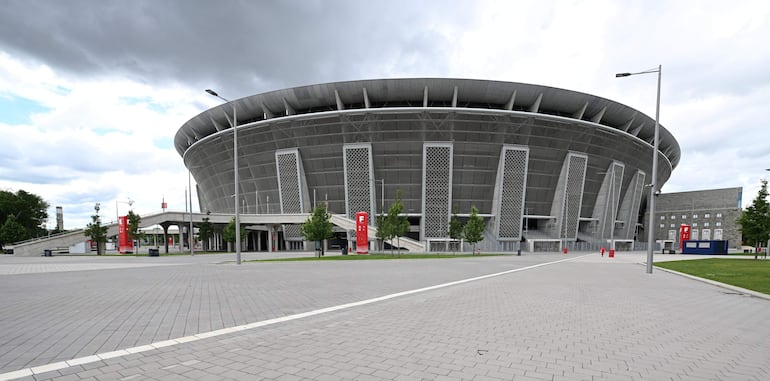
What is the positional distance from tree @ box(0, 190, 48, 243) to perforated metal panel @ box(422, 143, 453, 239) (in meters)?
66.6

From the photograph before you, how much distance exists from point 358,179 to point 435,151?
10937 mm

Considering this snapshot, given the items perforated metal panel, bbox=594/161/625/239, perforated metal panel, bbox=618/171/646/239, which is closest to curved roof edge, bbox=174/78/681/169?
perforated metal panel, bbox=594/161/625/239

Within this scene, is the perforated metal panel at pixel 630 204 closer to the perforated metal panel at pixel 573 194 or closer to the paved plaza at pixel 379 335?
the perforated metal panel at pixel 573 194

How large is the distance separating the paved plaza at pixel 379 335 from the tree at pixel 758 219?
32.0m

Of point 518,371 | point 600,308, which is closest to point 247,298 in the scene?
point 518,371

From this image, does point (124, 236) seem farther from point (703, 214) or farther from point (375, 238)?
point (703, 214)

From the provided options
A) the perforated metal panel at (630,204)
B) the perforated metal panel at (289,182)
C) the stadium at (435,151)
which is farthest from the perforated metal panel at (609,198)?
the perforated metal panel at (289,182)

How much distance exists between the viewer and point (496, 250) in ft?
147

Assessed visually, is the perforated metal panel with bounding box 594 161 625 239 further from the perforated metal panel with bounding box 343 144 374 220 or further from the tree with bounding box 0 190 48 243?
the tree with bounding box 0 190 48 243

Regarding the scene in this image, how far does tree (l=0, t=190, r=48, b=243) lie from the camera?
5972 centimetres

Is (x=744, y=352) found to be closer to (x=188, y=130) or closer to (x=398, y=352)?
(x=398, y=352)

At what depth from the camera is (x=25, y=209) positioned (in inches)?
2488

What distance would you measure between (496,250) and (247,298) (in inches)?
1615

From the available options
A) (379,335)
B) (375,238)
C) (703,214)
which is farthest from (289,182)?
(703,214)
